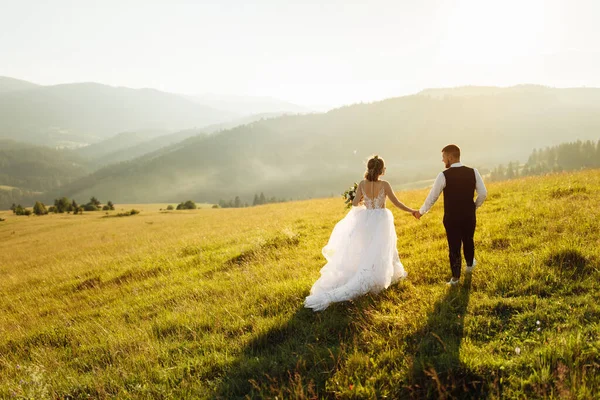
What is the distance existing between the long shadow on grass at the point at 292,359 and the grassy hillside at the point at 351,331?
0.09 feet

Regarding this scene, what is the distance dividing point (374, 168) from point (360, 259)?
229cm

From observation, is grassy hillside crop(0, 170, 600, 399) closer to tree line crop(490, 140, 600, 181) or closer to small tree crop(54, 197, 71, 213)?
small tree crop(54, 197, 71, 213)

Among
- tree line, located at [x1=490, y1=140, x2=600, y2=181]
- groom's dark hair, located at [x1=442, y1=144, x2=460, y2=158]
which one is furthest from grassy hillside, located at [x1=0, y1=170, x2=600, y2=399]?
tree line, located at [x1=490, y1=140, x2=600, y2=181]

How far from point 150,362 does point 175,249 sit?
37.6 feet

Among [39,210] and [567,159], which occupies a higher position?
[39,210]

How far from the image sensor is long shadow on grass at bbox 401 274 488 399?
421 centimetres

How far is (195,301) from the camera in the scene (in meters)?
8.59

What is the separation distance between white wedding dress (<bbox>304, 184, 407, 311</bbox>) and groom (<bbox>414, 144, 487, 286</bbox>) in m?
1.32

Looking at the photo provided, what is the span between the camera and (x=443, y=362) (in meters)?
4.63

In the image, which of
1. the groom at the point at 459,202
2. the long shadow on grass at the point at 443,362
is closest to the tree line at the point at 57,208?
the groom at the point at 459,202

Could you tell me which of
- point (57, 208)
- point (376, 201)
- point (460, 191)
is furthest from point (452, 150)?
A: point (57, 208)

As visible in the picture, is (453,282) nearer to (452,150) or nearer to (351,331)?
(351,331)

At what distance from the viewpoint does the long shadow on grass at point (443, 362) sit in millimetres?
4215

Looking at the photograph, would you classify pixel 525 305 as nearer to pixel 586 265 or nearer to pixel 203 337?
pixel 586 265
